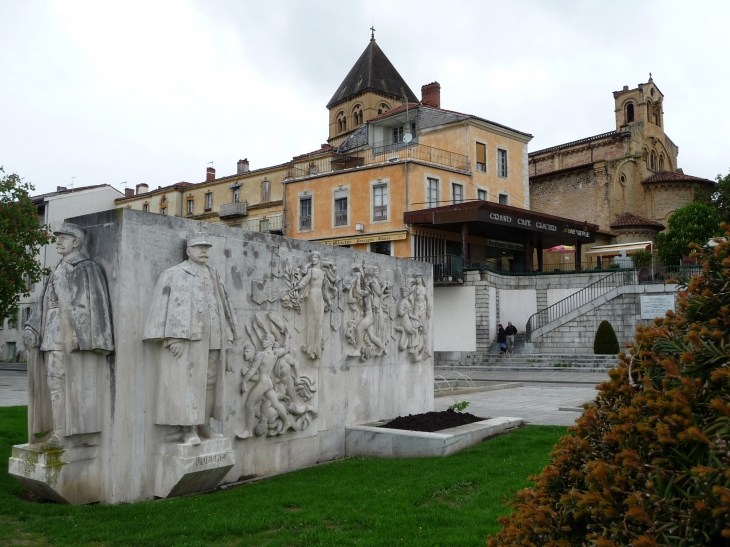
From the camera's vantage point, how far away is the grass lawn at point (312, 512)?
224 inches

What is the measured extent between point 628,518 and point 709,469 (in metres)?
0.35

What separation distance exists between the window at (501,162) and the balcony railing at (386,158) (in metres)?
3.20

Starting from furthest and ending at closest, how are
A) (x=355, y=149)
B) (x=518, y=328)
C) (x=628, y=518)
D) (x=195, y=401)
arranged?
(x=355, y=149) → (x=518, y=328) → (x=195, y=401) → (x=628, y=518)

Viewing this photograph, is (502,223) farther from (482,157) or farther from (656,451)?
(656,451)

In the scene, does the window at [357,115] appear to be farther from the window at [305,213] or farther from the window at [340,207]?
the window at [340,207]

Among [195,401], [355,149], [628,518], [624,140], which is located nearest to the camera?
[628,518]

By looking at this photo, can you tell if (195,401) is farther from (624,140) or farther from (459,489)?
(624,140)

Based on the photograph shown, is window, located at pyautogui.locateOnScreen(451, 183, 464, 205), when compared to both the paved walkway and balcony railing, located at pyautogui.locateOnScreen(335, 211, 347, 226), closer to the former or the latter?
balcony railing, located at pyautogui.locateOnScreen(335, 211, 347, 226)

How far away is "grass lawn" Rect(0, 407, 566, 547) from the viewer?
570 cm

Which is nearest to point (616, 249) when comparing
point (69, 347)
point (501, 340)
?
point (501, 340)

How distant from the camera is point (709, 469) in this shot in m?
1.93

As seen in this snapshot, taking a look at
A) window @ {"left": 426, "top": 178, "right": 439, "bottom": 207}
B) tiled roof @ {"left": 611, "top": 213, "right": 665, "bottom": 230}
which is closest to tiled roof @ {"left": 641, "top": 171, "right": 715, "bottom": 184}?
tiled roof @ {"left": 611, "top": 213, "right": 665, "bottom": 230}

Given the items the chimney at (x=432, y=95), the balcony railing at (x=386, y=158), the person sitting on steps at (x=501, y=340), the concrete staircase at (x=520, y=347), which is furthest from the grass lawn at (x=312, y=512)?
the chimney at (x=432, y=95)

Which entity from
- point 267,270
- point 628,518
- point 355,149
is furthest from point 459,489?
point 355,149
